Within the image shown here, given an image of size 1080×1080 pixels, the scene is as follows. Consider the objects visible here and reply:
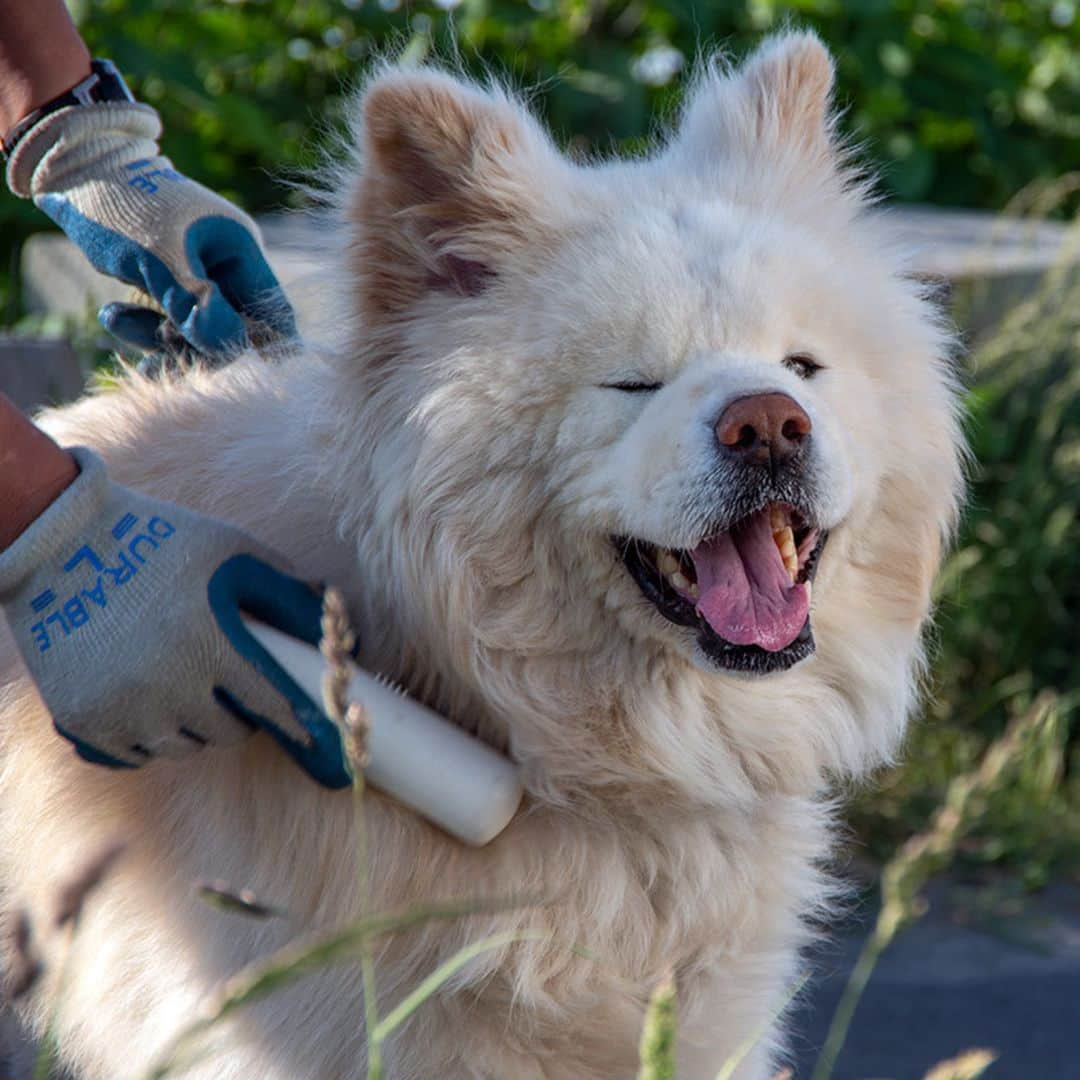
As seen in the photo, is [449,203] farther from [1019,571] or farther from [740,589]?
[1019,571]

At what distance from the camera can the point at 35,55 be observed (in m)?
2.74

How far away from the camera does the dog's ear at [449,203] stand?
2.30 meters

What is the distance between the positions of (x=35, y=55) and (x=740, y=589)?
5.24 ft

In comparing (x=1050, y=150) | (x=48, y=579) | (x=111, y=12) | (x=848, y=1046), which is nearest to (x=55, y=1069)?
(x=48, y=579)

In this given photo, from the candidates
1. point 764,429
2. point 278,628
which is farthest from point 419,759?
point 764,429

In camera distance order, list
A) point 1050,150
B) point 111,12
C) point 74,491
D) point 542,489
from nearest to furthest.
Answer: point 74,491, point 542,489, point 111,12, point 1050,150

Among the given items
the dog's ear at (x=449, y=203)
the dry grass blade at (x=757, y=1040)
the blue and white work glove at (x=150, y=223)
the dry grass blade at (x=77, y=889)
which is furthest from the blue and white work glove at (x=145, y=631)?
the dry grass blade at (x=77, y=889)

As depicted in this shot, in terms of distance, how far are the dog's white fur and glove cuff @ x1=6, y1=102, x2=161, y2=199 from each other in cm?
68

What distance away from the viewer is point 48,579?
6.92 ft

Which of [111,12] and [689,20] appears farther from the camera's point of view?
[689,20]

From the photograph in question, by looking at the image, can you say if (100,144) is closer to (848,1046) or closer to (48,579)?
(48,579)

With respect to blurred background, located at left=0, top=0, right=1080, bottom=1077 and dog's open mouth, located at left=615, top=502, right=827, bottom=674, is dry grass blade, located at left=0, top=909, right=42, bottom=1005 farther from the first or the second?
blurred background, located at left=0, top=0, right=1080, bottom=1077

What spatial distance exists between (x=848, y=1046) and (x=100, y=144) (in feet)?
8.60

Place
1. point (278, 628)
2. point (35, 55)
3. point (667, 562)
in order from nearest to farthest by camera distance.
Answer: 1. point (278, 628)
2. point (667, 562)
3. point (35, 55)
